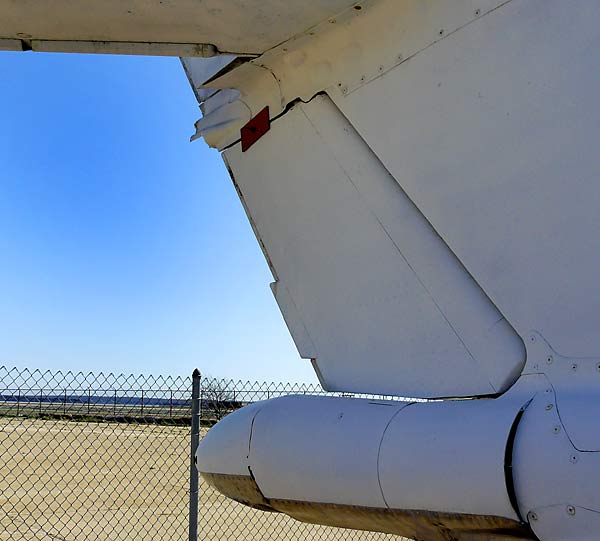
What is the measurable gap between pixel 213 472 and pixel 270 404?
42 cm

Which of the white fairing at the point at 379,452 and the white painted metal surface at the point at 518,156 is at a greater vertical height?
the white painted metal surface at the point at 518,156

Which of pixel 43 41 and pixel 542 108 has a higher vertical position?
pixel 43 41

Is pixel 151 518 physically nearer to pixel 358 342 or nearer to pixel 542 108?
pixel 358 342

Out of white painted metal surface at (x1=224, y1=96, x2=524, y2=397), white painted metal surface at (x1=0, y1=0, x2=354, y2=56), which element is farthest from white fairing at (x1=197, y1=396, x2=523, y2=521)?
white painted metal surface at (x1=0, y1=0, x2=354, y2=56)

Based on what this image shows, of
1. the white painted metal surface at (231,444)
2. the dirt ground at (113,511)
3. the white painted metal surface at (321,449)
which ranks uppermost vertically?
the dirt ground at (113,511)

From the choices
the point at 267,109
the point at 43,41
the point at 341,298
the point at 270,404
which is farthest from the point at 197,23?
the point at 270,404

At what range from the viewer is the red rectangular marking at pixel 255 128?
3133 mm

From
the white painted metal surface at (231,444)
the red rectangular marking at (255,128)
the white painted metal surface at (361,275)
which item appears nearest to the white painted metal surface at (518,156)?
the white painted metal surface at (361,275)

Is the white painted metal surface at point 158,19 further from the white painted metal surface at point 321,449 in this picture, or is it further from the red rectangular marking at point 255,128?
the white painted metal surface at point 321,449

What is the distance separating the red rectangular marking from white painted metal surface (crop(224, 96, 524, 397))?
4cm

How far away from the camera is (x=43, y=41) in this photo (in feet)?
8.09

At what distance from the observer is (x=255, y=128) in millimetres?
3213

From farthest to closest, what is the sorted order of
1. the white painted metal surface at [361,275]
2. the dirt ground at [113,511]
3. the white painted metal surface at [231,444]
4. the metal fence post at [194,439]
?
1. the dirt ground at [113,511]
2. the metal fence post at [194,439]
3. the white painted metal surface at [231,444]
4. the white painted metal surface at [361,275]

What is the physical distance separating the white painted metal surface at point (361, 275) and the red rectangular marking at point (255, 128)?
0.14ft
